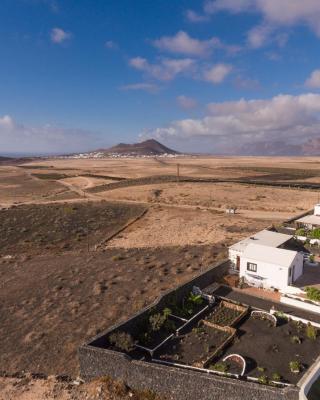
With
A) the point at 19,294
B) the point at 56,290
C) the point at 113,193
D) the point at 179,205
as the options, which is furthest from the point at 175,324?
the point at 113,193

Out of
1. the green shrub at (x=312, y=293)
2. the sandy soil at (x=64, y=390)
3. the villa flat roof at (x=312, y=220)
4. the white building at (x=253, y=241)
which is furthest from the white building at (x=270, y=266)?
the villa flat roof at (x=312, y=220)

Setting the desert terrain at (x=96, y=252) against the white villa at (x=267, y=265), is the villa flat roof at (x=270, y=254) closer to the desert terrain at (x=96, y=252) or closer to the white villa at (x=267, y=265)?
the white villa at (x=267, y=265)

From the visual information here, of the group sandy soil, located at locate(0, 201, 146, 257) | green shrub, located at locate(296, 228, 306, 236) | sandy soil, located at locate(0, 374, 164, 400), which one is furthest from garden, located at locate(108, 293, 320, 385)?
sandy soil, located at locate(0, 201, 146, 257)

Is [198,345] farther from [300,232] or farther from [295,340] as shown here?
[300,232]

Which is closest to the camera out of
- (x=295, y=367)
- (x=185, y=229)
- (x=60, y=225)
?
(x=295, y=367)

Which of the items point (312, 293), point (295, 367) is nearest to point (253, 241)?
point (312, 293)

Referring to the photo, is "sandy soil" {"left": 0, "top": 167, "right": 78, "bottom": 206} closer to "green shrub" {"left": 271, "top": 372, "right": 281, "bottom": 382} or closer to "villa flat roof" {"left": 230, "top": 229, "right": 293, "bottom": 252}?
"villa flat roof" {"left": 230, "top": 229, "right": 293, "bottom": 252}

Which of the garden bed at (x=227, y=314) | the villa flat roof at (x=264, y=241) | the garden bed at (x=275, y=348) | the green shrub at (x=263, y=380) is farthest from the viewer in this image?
the villa flat roof at (x=264, y=241)
